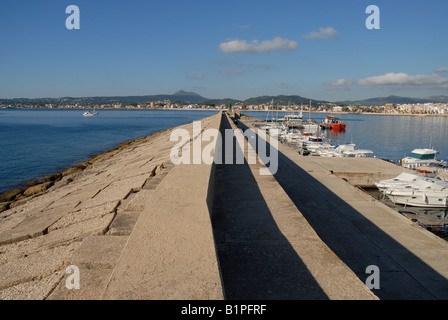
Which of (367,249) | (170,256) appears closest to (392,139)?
(367,249)

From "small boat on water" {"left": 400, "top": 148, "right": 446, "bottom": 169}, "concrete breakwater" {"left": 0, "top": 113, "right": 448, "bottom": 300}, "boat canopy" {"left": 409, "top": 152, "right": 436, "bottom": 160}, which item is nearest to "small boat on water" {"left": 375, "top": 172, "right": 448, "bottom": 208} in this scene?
"concrete breakwater" {"left": 0, "top": 113, "right": 448, "bottom": 300}

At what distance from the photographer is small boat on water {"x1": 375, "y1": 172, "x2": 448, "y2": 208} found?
14141 millimetres

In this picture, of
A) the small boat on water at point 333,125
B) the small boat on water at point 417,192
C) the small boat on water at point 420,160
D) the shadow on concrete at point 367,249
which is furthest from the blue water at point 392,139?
the shadow on concrete at point 367,249

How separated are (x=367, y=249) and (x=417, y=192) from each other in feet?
30.0

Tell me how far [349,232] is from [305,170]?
786 cm

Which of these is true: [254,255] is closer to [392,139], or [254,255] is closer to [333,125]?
[392,139]

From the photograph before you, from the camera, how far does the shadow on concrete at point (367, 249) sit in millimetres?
5449

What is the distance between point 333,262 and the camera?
3.14 metres

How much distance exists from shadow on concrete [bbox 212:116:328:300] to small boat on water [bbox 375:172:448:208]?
1149cm

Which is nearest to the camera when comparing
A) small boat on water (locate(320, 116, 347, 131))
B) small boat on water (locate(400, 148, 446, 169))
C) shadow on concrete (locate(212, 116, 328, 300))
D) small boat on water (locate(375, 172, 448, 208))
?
shadow on concrete (locate(212, 116, 328, 300))

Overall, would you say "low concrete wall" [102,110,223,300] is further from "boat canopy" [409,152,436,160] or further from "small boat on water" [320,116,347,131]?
"small boat on water" [320,116,347,131]

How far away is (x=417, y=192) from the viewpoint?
14.2 metres
